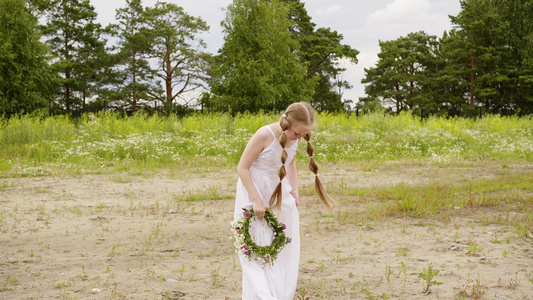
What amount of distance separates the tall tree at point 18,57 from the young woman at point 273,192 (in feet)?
93.7

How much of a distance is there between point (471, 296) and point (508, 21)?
45.5 m

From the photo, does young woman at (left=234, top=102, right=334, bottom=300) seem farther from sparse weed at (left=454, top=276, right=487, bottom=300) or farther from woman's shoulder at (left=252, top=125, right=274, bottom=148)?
sparse weed at (left=454, top=276, right=487, bottom=300)

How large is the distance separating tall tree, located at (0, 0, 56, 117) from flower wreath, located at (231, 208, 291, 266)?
2859 cm

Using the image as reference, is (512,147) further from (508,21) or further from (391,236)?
(508,21)

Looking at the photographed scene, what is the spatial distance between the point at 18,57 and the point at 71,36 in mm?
12485

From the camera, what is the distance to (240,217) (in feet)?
15.2

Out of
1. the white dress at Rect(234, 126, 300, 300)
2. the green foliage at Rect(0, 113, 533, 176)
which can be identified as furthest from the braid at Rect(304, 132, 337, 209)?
the green foliage at Rect(0, 113, 533, 176)

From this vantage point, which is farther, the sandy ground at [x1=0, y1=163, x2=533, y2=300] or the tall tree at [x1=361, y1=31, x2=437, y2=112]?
the tall tree at [x1=361, y1=31, x2=437, y2=112]

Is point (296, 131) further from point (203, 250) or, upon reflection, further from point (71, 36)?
point (71, 36)

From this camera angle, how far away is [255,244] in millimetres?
4508

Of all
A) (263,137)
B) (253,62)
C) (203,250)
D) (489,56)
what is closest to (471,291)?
(263,137)

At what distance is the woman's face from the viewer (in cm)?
432

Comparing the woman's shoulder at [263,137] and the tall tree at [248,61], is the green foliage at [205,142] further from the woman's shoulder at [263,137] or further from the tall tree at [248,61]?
the woman's shoulder at [263,137]

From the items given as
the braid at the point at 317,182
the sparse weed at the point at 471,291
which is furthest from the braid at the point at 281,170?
the sparse weed at the point at 471,291
